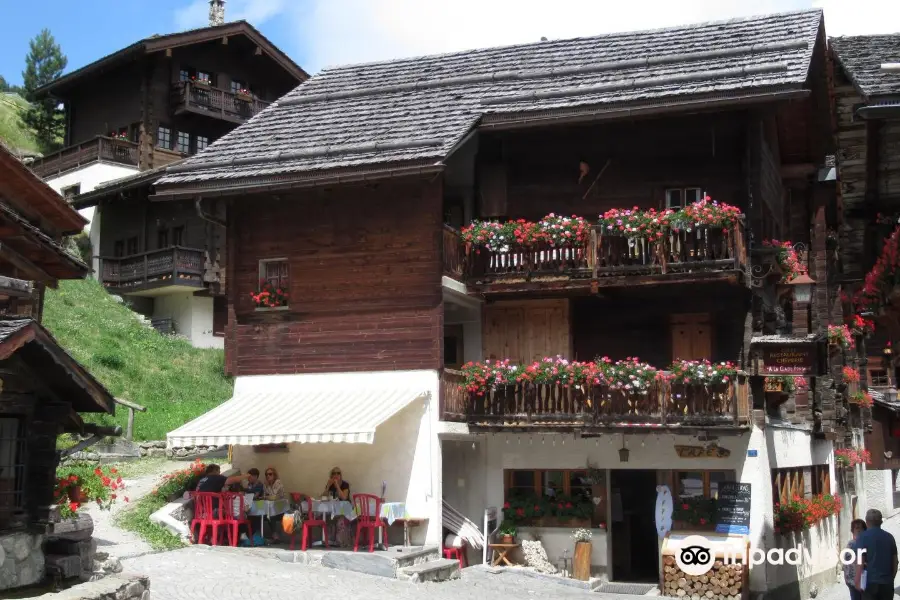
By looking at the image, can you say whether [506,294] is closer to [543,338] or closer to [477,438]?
[543,338]

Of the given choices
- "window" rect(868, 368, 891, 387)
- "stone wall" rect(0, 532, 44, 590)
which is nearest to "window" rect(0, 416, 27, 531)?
"stone wall" rect(0, 532, 44, 590)

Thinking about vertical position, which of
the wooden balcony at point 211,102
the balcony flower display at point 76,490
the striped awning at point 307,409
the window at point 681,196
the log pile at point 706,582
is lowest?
the log pile at point 706,582

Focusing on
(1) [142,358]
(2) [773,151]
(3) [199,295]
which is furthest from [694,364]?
(3) [199,295]

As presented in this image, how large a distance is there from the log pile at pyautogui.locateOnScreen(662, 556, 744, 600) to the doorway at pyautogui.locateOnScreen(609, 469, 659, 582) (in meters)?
3.47

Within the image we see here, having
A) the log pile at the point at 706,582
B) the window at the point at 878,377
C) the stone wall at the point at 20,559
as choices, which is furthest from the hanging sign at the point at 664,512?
the window at the point at 878,377

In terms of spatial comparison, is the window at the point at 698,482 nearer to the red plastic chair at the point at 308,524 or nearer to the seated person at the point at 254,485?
the red plastic chair at the point at 308,524

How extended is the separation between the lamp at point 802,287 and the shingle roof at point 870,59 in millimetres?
5338

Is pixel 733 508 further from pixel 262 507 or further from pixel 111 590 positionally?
pixel 111 590

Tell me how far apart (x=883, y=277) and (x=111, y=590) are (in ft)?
28.6

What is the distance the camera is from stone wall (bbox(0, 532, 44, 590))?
45.0ft

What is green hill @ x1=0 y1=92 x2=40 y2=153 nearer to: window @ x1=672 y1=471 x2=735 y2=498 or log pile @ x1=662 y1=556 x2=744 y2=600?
window @ x1=672 y1=471 x2=735 y2=498

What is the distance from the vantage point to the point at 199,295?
39.5 m

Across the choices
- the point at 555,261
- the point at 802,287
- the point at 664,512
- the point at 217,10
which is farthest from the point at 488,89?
→ the point at 217,10

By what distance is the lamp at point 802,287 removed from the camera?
21508mm
